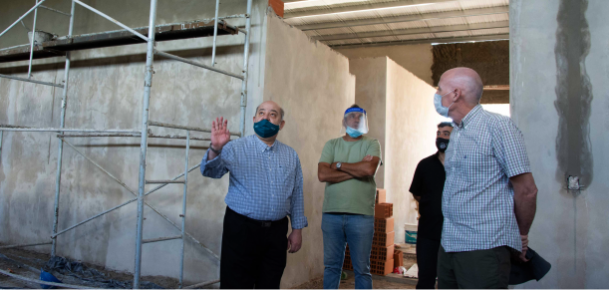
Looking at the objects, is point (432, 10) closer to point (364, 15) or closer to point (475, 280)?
point (364, 15)

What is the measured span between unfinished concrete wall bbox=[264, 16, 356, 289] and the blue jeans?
3.11 ft

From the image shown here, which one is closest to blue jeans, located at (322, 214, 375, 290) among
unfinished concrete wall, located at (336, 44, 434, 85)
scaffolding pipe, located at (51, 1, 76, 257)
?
scaffolding pipe, located at (51, 1, 76, 257)

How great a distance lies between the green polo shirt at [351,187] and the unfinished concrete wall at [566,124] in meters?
1.08

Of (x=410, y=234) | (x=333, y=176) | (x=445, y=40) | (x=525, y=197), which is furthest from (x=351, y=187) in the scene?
(x=445, y=40)

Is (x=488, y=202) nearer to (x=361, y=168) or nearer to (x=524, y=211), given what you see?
(x=524, y=211)

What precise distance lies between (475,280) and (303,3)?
5.98 m

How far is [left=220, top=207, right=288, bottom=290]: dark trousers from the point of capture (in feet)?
7.81

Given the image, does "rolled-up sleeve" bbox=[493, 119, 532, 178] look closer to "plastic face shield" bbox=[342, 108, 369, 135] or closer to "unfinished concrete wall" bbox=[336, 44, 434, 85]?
"plastic face shield" bbox=[342, 108, 369, 135]

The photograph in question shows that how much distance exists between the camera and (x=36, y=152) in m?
5.32

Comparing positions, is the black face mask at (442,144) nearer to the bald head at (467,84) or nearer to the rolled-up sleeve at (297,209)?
the rolled-up sleeve at (297,209)

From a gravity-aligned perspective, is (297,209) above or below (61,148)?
below

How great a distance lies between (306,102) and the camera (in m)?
4.52

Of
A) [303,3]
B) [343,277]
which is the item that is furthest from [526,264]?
[303,3]

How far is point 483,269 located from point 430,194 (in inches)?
51.7
